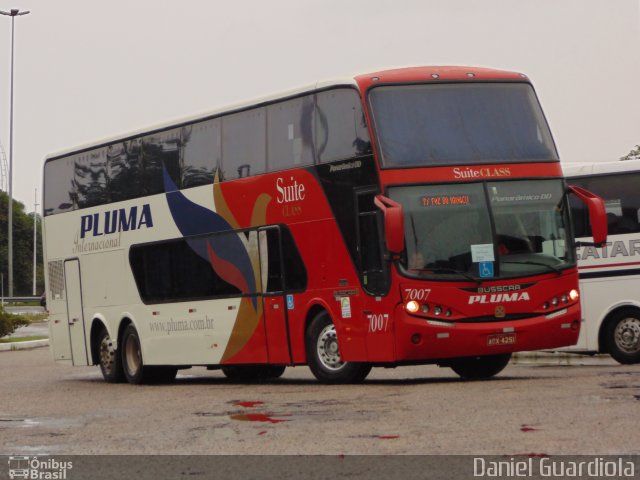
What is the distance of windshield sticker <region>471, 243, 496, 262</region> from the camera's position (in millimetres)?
17688

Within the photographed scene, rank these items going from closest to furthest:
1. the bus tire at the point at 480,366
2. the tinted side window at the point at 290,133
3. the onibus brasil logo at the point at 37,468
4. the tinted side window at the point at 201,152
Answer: the onibus brasil logo at the point at 37,468 < the tinted side window at the point at 290,133 < the bus tire at the point at 480,366 < the tinted side window at the point at 201,152

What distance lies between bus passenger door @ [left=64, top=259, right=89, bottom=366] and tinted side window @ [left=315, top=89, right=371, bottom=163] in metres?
7.98

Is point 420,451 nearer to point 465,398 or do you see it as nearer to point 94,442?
point 94,442

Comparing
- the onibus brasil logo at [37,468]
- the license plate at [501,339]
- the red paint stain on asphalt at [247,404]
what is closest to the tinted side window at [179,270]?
the license plate at [501,339]

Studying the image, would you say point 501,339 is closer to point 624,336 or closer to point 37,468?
point 624,336

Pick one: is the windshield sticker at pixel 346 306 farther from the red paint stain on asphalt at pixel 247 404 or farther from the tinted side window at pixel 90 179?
the tinted side window at pixel 90 179

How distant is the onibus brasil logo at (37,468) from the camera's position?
1012 cm

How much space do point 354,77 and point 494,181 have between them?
218cm

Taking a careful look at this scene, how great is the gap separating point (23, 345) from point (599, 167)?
70.4ft

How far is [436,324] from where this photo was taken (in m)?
17.5

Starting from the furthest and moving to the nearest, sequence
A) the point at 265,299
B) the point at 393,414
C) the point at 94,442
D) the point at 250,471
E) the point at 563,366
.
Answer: the point at 563,366 → the point at 265,299 → the point at 393,414 → the point at 94,442 → the point at 250,471

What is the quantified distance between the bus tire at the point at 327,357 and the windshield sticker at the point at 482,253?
2.17 meters

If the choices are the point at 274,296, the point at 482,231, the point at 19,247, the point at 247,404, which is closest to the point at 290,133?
the point at 274,296

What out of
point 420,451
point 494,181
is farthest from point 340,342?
point 420,451
